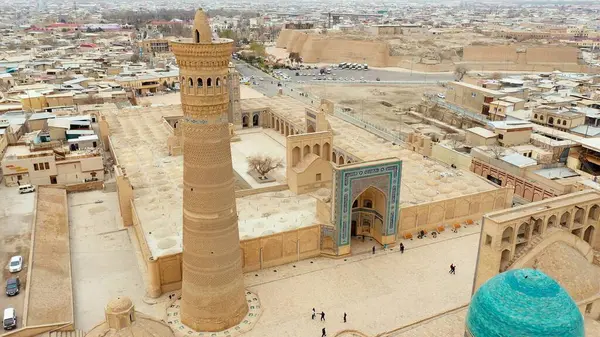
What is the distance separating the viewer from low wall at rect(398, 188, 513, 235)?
76.7 ft

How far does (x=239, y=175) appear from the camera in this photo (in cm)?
3133

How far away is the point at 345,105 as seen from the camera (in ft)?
181

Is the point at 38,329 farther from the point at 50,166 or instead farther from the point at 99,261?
the point at 50,166

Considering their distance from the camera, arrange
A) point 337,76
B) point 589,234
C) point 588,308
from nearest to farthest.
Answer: point 588,308 < point 589,234 < point 337,76

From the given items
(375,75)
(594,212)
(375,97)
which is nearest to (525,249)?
(594,212)

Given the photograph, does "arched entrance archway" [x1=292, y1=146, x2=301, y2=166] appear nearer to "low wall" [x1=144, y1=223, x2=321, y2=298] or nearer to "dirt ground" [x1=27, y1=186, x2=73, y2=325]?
"low wall" [x1=144, y1=223, x2=321, y2=298]

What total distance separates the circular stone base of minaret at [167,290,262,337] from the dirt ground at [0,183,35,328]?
480cm

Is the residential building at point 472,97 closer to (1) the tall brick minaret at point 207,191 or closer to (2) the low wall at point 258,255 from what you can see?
(2) the low wall at point 258,255

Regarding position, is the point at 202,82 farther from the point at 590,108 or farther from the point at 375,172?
the point at 590,108

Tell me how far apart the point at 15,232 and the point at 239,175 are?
1358cm

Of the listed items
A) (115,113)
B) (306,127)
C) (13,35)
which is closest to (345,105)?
(306,127)

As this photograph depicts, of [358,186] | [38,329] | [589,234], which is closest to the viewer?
[38,329]

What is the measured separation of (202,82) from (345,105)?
42.1 metres

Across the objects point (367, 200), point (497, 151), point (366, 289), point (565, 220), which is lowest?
point (366, 289)
